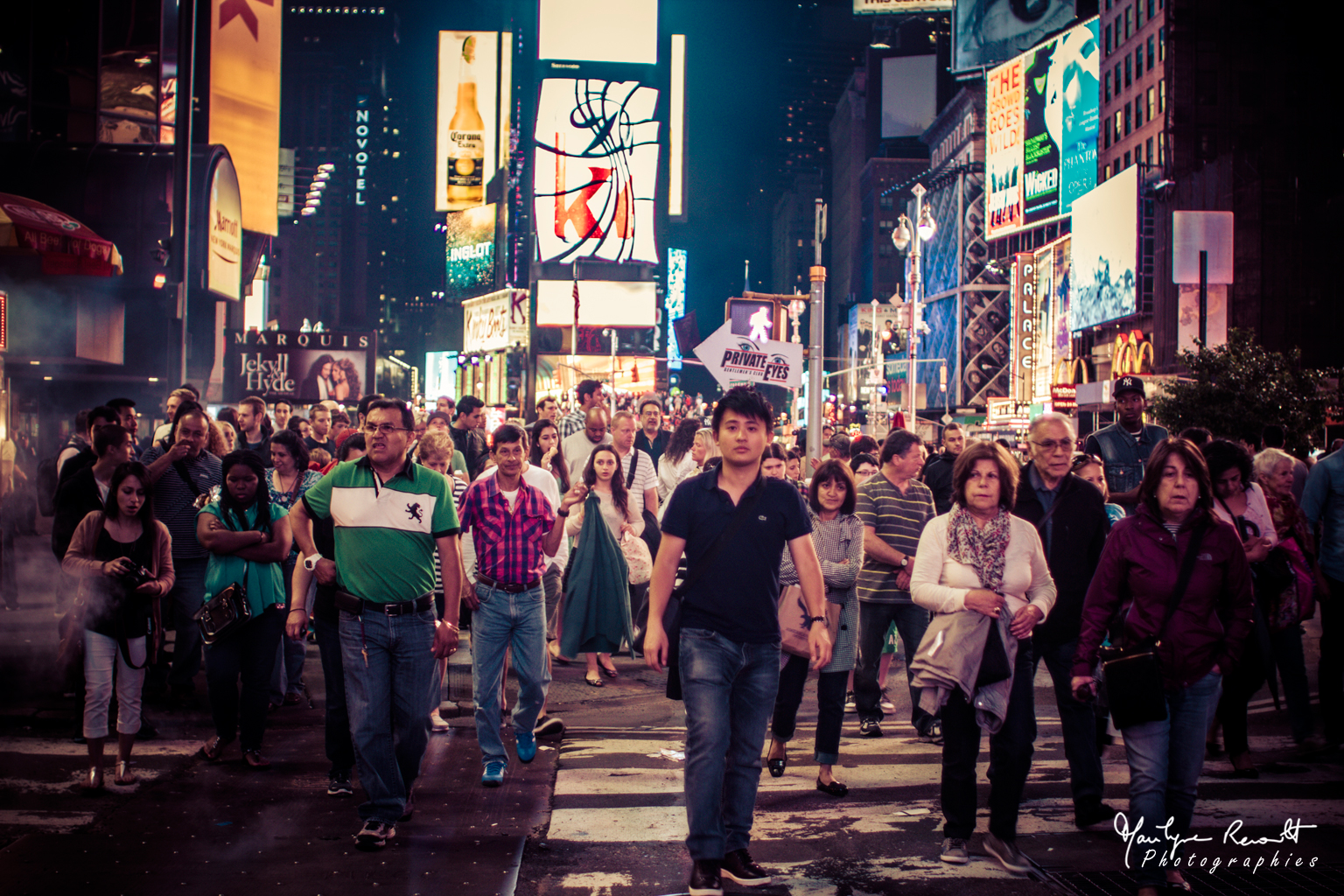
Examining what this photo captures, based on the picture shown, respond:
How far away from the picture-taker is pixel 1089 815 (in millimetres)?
5363

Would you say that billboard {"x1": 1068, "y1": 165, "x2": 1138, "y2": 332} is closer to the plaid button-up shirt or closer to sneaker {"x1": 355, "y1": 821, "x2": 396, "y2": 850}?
the plaid button-up shirt

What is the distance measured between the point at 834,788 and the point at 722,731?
1.70m

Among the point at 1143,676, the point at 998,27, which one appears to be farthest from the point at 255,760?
the point at 998,27

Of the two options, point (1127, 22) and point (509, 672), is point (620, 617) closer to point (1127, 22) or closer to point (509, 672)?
point (509, 672)

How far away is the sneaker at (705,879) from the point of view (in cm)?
442

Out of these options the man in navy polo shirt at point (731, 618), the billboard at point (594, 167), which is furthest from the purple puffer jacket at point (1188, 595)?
the billboard at point (594, 167)

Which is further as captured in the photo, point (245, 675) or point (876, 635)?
point (876, 635)

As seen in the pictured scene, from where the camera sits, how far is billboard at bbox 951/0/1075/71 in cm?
8506

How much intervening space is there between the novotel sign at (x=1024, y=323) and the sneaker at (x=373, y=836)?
76880 mm

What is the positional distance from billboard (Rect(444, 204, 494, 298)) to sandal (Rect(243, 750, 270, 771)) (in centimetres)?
10682

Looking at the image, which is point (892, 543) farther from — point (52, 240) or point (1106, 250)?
point (1106, 250)

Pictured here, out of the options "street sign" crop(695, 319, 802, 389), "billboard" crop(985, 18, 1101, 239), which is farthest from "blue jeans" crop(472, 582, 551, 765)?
"billboard" crop(985, 18, 1101, 239)

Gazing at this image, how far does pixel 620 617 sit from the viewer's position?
343 inches

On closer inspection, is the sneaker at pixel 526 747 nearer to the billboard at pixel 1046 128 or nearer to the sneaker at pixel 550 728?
the sneaker at pixel 550 728
